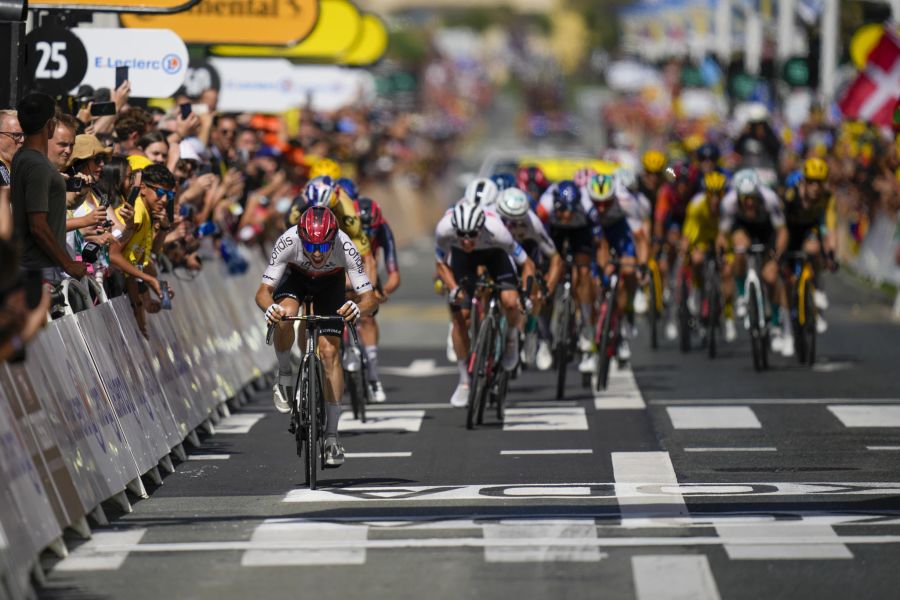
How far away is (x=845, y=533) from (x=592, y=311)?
8.01 m

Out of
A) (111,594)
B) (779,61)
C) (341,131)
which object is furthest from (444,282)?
(779,61)

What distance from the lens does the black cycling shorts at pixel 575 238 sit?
18.0 m

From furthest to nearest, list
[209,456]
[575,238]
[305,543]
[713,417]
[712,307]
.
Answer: [712,307] < [575,238] < [713,417] < [209,456] < [305,543]

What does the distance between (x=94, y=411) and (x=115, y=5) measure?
467 cm

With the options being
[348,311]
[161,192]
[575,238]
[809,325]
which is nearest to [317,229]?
[348,311]

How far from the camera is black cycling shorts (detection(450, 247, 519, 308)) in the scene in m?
15.6

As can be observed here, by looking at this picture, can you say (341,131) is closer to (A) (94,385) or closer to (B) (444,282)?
(B) (444,282)

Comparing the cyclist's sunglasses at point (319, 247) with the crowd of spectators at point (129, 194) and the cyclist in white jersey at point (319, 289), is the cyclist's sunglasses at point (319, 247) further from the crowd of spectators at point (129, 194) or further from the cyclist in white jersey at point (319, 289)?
the crowd of spectators at point (129, 194)

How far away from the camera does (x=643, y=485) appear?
39.1 ft

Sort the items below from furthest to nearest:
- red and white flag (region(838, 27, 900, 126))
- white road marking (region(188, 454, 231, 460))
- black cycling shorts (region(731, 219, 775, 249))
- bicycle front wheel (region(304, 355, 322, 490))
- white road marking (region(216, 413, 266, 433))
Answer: red and white flag (region(838, 27, 900, 126)) < black cycling shorts (region(731, 219, 775, 249)) < white road marking (region(216, 413, 266, 433)) < white road marking (region(188, 454, 231, 460)) < bicycle front wheel (region(304, 355, 322, 490))

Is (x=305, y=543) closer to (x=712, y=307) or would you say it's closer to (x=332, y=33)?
(x=712, y=307)

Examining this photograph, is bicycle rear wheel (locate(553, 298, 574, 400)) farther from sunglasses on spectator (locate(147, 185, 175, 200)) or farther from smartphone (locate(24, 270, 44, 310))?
smartphone (locate(24, 270, 44, 310))

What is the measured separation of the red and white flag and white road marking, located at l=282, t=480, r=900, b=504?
1543cm

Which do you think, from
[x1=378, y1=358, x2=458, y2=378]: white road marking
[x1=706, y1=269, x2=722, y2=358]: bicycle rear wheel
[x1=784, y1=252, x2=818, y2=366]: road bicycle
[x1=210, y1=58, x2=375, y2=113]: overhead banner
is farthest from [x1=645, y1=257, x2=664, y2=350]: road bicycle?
[x1=210, y1=58, x2=375, y2=113]: overhead banner
